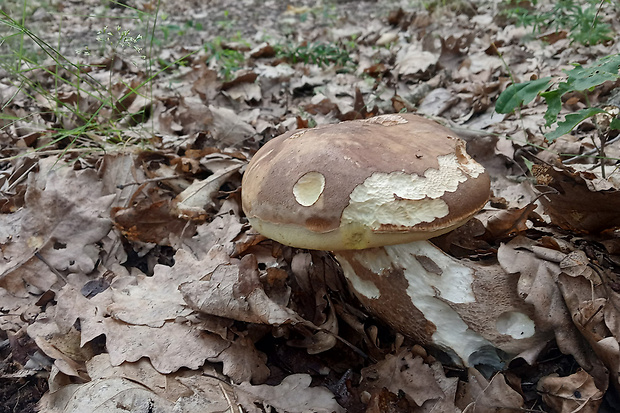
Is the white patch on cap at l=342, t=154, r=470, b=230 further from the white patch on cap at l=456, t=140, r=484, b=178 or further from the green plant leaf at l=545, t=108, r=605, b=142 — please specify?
the green plant leaf at l=545, t=108, r=605, b=142

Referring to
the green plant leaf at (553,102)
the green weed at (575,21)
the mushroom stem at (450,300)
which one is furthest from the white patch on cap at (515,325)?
the green weed at (575,21)

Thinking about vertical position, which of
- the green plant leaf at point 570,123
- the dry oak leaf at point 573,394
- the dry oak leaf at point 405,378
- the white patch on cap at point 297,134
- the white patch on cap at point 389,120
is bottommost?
the dry oak leaf at point 405,378

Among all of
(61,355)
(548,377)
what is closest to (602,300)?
(548,377)

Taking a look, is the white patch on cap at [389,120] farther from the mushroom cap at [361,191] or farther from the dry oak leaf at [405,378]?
the dry oak leaf at [405,378]

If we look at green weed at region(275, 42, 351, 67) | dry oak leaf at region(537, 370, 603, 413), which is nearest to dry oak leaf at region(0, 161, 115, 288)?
dry oak leaf at region(537, 370, 603, 413)

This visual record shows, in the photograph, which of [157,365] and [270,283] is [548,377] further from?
[157,365]

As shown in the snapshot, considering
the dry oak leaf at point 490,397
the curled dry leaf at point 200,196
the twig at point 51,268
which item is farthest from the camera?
the curled dry leaf at point 200,196

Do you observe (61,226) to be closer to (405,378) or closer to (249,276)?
(249,276)
